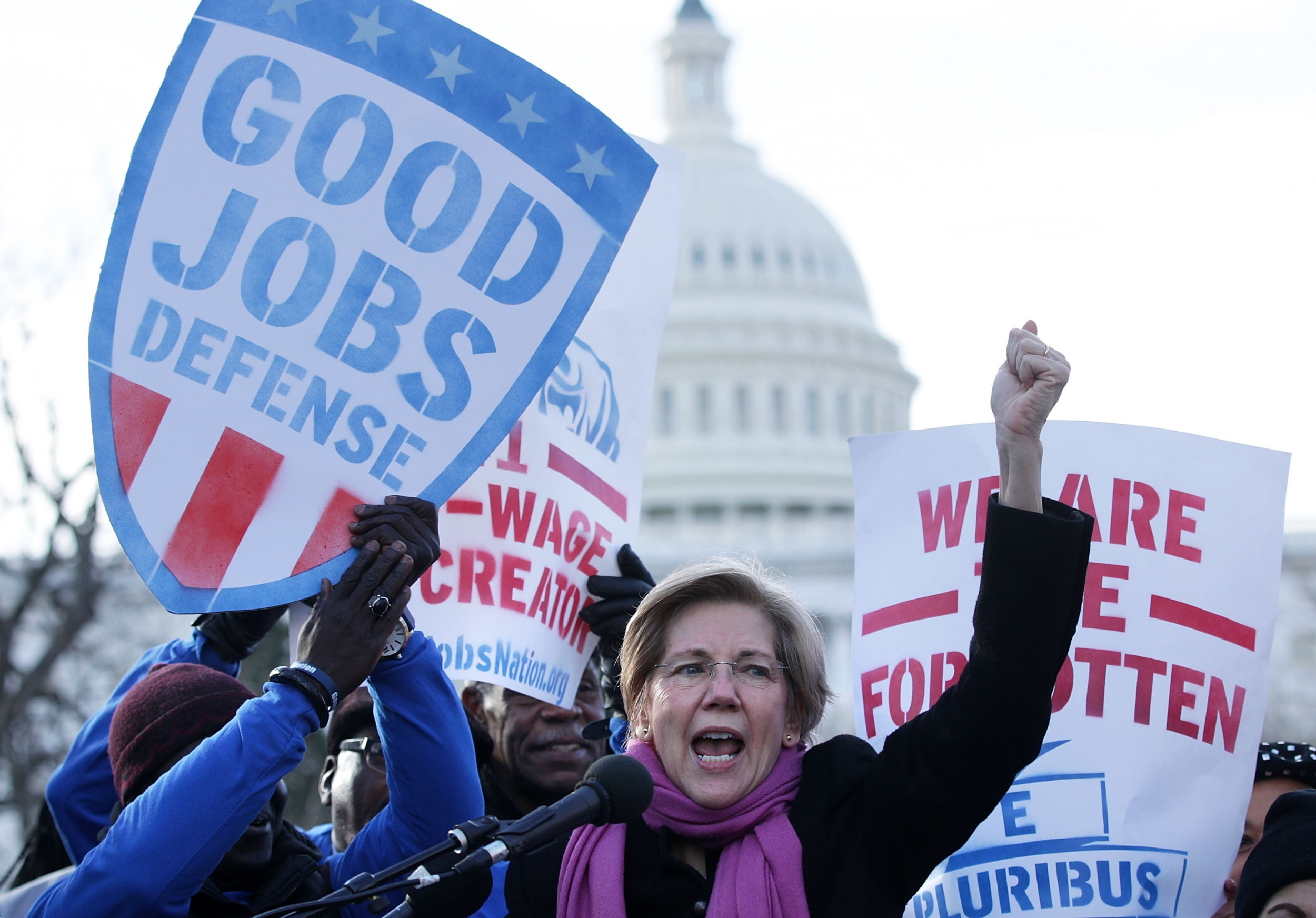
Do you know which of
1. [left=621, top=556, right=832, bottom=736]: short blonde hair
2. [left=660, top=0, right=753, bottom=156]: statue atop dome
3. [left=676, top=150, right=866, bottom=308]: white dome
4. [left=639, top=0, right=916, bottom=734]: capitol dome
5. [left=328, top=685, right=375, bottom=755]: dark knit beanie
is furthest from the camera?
[left=660, top=0, right=753, bottom=156]: statue atop dome

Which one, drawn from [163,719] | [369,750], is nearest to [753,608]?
[163,719]

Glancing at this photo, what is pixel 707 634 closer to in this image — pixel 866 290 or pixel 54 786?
pixel 54 786

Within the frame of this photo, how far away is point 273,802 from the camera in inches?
126

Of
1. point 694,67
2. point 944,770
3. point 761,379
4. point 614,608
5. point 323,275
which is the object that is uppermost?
point 694,67

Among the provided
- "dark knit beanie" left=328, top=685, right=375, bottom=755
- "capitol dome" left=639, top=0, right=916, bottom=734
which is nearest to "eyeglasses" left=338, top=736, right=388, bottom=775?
"dark knit beanie" left=328, top=685, right=375, bottom=755

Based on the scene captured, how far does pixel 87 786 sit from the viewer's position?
12.4 ft

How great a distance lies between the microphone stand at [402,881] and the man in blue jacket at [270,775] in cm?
43

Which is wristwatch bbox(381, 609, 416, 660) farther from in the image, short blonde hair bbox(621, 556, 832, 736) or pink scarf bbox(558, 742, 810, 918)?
pink scarf bbox(558, 742, 810, 918)

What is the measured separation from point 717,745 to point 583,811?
16.0 inches

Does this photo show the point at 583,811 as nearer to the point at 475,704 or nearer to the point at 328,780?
the point at 475,704

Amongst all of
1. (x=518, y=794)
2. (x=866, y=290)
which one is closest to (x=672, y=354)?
(x=866, y=290)

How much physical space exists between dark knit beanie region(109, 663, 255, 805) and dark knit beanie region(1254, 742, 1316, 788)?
2159mm

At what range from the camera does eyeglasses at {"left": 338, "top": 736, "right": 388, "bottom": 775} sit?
4.12 metres

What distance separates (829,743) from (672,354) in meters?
63.4
